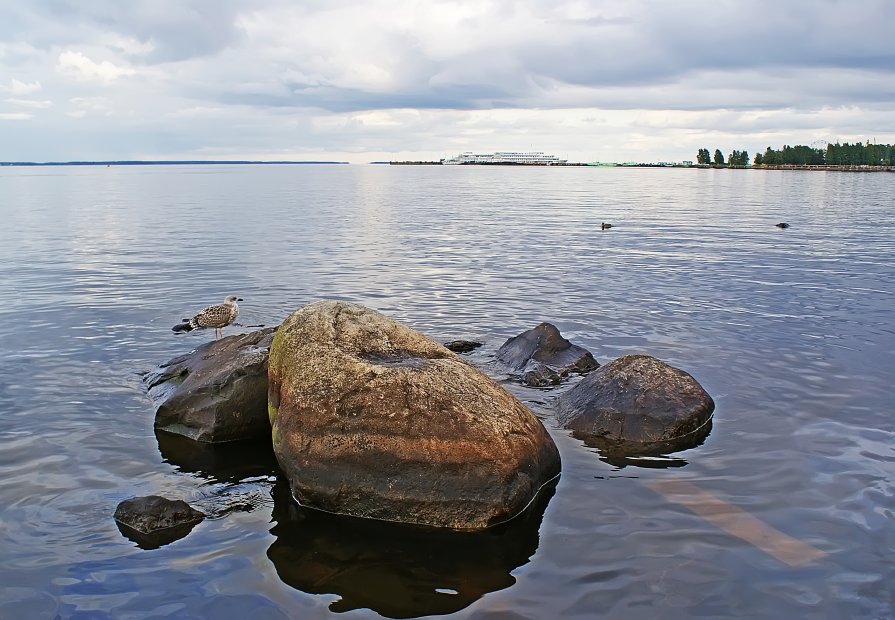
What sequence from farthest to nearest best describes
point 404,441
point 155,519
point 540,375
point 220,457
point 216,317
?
point 216,317 → point 540,375 → point 220,457 → point 404,441 → point 155,519

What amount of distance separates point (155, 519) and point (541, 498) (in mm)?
4551

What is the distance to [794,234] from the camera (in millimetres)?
40031

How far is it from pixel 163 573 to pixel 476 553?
3.24 metres

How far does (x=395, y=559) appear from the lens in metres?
8.04

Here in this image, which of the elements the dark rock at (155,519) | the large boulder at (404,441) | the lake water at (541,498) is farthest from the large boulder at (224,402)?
the dark rock at (155,519)

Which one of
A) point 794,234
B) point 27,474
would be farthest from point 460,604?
point 794,234


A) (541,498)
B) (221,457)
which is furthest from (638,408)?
(221,457)

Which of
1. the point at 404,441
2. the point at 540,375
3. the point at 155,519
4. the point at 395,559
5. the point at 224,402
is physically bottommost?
the point at 395,559

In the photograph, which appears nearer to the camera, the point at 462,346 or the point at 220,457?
the point at 220,457

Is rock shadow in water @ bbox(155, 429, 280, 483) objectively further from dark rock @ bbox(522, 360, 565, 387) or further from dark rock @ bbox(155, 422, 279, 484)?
dark rock @ bbox(522, 360, 565, 387)

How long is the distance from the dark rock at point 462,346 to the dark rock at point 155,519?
801 centimetres

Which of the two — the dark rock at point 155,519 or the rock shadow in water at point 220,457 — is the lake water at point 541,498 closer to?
the rock shadow in water at point 220,457

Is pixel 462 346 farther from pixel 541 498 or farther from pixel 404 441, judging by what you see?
pixel 404 441

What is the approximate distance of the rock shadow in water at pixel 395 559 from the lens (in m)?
7.34
